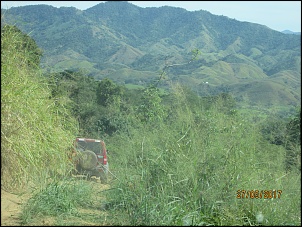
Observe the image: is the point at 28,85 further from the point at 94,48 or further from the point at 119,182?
the point at 94,48

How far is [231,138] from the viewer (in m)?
5.81

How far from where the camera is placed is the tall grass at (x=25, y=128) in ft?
19.6

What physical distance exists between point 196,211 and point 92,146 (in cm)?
625

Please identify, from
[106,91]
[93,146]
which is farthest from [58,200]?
[106,91]

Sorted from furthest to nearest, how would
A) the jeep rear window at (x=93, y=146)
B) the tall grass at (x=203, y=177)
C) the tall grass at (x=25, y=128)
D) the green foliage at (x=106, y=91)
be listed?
1. the green foliage at (x=106, y=91)
2. the jeep rear window at (x=93, y=146)
3. the tall grass at (x=25, y=128)
4. the tall grass at (x=203, y=177)

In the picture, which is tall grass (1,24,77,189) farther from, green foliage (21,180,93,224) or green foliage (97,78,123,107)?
green foliage (97,78,123,107)

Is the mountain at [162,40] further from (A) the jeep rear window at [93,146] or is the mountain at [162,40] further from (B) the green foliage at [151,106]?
(A) the jeep rear window at [93,146]

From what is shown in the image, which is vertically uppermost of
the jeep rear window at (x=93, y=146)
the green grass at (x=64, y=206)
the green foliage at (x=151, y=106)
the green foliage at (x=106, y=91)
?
the green foliage at (x=151, y=106)
